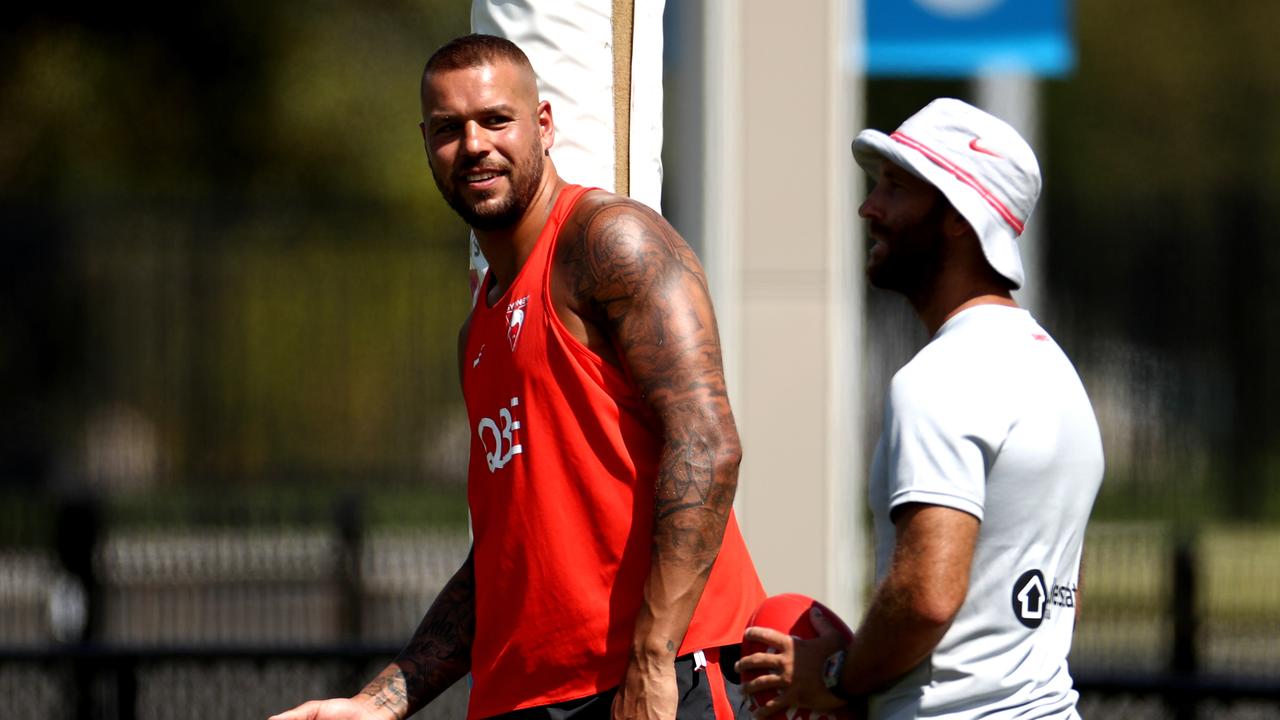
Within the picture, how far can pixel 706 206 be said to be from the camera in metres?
7.80

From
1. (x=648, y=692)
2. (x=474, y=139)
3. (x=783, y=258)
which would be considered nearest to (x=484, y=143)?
(x=474, y=139)

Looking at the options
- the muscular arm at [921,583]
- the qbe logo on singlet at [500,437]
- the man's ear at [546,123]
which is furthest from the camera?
the man's ear at [546,123]

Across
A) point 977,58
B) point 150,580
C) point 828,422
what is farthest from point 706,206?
point 150,580

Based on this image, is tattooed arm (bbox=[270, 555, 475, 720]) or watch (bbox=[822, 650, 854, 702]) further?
tattooed arm (bbox=[270, 555, 475, 720])

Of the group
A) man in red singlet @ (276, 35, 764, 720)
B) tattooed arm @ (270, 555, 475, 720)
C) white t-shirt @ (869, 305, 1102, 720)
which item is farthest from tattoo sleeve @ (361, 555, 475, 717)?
white t-shirt @ (869, 305, 1102, 720)

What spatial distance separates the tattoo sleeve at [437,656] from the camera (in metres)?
3.74

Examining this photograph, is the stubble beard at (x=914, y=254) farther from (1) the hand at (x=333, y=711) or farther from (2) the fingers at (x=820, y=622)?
(1) the hand at (x=333, y=711)

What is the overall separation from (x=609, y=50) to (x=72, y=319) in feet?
44.1

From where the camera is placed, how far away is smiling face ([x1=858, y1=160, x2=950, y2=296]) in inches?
115

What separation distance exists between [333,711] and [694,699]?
2.61 feet

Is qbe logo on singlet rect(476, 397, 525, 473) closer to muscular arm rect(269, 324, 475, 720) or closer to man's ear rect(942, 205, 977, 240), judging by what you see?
muscular arm rect(269, 324, 475, 720)

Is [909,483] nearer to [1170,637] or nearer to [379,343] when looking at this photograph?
[1170,637]

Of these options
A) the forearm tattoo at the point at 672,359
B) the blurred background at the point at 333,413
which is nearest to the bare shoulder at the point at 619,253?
the forearm tattoo at the point at 672,359

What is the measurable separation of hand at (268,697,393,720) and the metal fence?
8.49 ft
